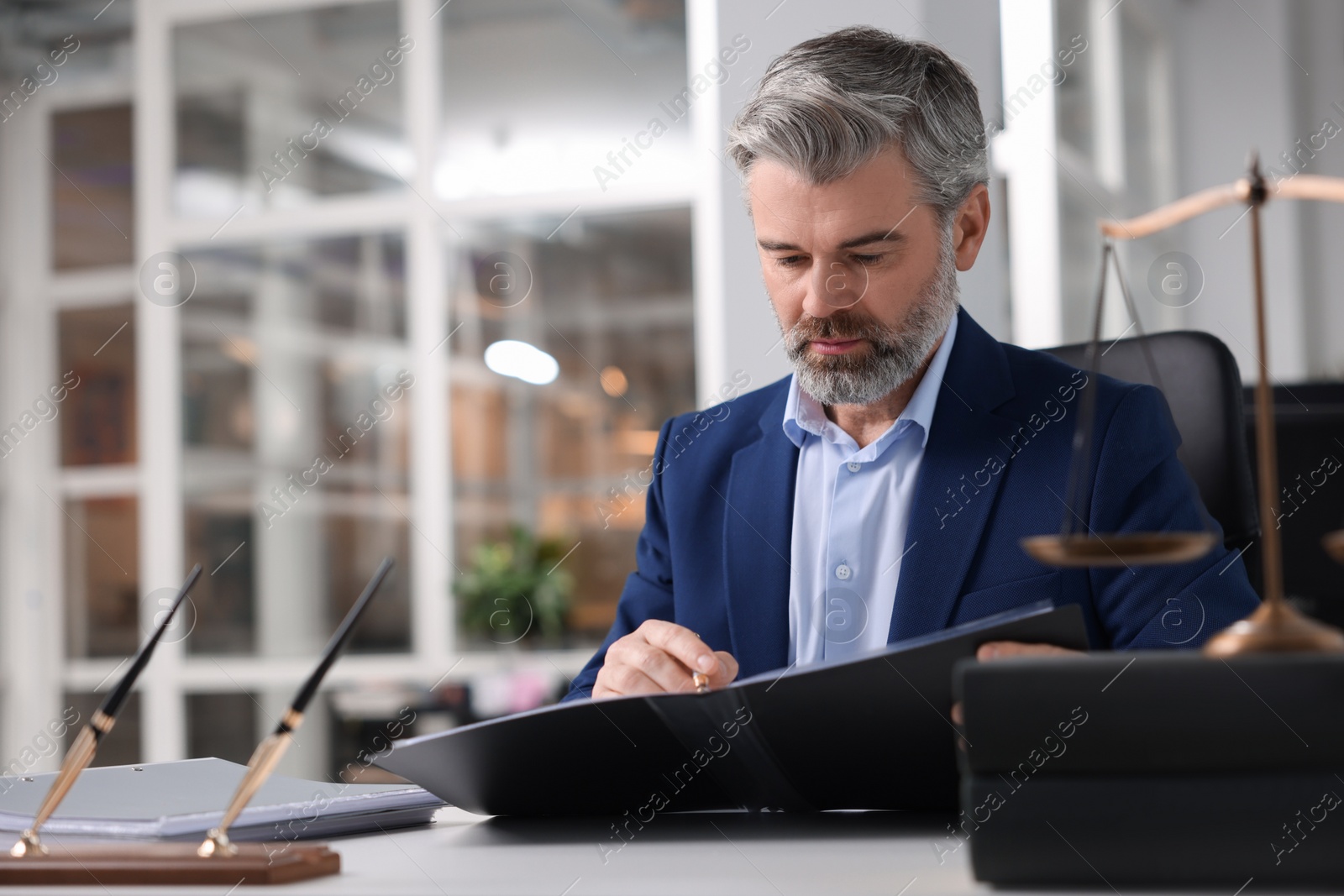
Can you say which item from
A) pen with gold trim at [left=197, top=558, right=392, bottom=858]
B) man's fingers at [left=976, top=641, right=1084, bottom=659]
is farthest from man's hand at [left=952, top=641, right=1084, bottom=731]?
pen with gold trim at [left=197, top=558, right=392, bottom=858]

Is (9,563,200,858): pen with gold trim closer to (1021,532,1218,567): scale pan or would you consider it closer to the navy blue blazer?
(1021,532,1218,567): scale pan

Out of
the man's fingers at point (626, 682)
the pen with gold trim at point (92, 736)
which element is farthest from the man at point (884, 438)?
the pen with gold trim at point (92, 736)

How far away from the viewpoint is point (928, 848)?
0.74 m

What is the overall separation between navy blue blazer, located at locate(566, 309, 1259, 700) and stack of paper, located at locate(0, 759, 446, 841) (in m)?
0.35

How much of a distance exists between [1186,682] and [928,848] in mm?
249

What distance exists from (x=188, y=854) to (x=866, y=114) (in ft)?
3.34

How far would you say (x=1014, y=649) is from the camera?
65 centimetres

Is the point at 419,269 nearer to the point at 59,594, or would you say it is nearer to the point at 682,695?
the point at 59,594

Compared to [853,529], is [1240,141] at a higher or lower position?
higher

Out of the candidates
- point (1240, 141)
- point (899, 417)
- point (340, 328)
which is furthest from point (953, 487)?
point (340, 328)

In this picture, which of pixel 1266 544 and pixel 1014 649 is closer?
pixel 1266 544

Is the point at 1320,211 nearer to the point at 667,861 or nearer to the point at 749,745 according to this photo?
the point at 749,745

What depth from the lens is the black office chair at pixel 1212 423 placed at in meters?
1.40

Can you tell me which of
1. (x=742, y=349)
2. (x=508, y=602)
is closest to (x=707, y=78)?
(x=742, y=349)
